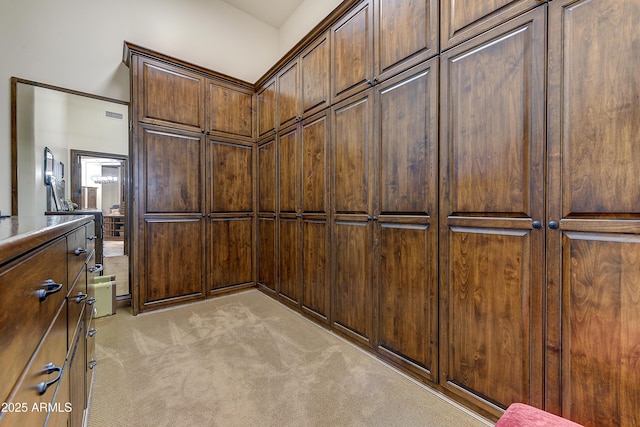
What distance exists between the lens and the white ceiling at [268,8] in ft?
11.8

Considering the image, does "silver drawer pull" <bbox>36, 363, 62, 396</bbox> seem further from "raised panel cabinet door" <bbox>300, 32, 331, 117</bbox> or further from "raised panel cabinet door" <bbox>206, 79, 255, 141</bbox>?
"raised panel cabinet door" <bbox>206, 79, 255, 141</bbox>

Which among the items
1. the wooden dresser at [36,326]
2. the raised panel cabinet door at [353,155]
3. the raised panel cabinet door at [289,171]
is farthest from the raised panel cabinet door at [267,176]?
the wooden dresser at [36,326]

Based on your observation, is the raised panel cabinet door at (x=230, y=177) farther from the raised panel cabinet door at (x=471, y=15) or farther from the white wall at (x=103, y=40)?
Result: the raised panel cabinet door at (x=471, y=15)

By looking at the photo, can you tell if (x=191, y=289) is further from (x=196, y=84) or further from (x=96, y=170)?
(x=196, y=84)

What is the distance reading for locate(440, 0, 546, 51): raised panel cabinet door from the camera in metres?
1.32

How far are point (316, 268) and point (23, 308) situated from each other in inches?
84.2

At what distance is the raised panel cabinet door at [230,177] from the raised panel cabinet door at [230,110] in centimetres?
15

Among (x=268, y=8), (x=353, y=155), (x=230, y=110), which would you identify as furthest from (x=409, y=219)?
(x=268, y=8)

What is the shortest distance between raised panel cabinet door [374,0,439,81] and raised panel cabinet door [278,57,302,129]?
102cm

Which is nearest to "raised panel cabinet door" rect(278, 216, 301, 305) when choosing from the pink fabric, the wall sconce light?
the wall sconce light

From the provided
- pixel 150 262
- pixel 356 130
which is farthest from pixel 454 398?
pixel 150 262

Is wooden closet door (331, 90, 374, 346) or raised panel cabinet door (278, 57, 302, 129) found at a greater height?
raised panel cabinet door (278, 57, 302, 129)

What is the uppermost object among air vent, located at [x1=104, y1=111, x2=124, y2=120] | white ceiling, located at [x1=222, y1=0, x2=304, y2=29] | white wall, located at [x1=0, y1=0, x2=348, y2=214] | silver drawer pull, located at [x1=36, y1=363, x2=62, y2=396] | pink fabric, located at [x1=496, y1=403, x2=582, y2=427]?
white ceiling, located at [x1=222, y1=0, x2=304, y2=29]

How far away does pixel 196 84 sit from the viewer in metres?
3.07
